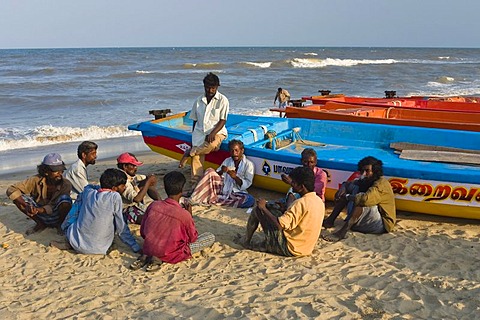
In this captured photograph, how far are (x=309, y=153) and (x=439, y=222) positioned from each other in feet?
5.64

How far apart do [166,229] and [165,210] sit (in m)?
0.17

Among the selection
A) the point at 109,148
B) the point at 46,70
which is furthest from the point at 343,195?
the point at 46,70

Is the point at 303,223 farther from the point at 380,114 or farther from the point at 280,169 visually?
the point at 380,114

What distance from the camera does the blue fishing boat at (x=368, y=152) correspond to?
541 centimetres

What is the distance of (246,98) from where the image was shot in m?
19.6

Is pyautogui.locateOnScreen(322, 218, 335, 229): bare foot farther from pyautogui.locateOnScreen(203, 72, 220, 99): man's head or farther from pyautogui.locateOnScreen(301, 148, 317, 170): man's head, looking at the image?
pyautogui.locateOnScreen(203, 72, 220, 99): man's head

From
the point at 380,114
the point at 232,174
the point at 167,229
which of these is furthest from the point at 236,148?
the point at 380,114

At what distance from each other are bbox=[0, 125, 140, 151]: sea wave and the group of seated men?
6.61 metres

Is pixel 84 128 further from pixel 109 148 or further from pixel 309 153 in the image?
pixel 309 153

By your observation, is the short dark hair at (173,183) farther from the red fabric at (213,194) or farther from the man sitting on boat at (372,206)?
the red fabric at (213,194)


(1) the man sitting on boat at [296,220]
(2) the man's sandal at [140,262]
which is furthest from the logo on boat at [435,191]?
(2) the man's sandal at [140,262]

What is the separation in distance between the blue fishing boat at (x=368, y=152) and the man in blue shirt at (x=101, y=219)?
226 cm

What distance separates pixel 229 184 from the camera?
636cm

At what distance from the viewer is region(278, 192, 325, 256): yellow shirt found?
4406 mm
